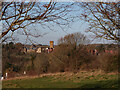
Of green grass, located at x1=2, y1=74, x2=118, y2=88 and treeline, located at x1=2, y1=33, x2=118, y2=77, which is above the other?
treeline, located at x1=2, y1=33, x2=118, y2=77

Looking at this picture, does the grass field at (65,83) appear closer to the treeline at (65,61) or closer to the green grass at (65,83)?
the green grass at (65,83)

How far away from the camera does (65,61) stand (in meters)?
18.2

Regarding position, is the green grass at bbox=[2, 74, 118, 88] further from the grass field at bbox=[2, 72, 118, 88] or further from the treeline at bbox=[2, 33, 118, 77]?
the treeline at bbox=[2, 33, 118, 77]

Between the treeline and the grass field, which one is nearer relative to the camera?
the grass field

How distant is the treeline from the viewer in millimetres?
13297

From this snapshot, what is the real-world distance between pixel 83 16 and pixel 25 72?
10810mm

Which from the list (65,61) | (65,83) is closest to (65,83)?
(65,83)

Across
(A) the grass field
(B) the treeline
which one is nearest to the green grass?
(A) the grass field

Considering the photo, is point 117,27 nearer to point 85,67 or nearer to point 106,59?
point 106,59

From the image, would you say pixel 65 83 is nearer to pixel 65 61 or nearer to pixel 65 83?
pixel 65 83

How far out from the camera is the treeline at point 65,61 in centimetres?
1330

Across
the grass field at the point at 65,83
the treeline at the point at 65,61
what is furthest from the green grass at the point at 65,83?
the treeline at the point at 65,61

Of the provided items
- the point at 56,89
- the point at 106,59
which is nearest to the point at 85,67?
the point at 106,59

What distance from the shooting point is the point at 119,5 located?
142 inches
